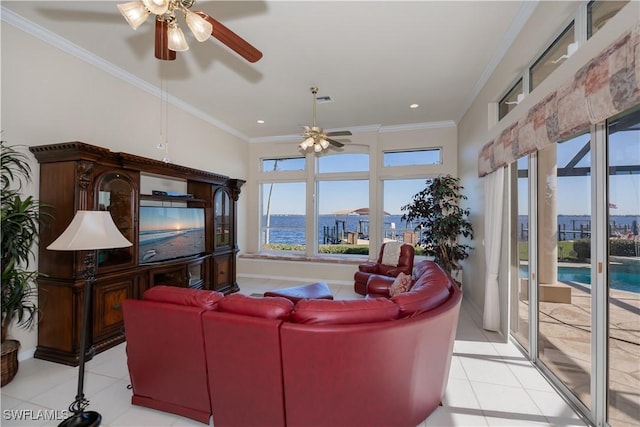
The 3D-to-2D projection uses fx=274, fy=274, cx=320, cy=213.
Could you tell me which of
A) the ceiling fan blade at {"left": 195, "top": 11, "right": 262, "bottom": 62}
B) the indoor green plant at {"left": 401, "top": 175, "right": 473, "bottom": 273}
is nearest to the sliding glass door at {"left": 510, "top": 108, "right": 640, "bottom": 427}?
the indoor green plant at {"left": 401, "top": 175, "right": 473, "bottom": 273}

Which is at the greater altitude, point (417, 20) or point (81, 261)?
point (417, 20)

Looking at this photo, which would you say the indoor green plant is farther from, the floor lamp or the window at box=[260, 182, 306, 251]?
the floor lamp

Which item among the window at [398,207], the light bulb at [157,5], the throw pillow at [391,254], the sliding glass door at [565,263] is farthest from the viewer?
the window at [398,207]

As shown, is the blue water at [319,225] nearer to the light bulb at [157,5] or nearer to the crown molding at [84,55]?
the crown molding at [84,55]

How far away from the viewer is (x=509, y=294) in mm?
3217

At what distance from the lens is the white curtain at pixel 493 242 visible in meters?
3.23

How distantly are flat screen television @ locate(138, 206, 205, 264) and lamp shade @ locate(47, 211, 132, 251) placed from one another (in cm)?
163

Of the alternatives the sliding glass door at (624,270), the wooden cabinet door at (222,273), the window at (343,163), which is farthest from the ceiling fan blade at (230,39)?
the window at (343,163)

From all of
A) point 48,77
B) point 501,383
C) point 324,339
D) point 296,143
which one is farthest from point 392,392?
point 296,143

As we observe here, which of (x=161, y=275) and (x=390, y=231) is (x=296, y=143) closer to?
(x=390, y=231)

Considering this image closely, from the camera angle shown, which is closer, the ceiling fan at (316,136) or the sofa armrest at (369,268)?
the ceiling fan at (316,136)

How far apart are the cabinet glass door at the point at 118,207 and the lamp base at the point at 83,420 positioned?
4.87 feet

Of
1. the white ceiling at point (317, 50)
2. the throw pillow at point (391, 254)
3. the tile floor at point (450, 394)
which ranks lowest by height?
the tile floor at point (450, 394)

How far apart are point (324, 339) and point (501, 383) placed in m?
1.98
